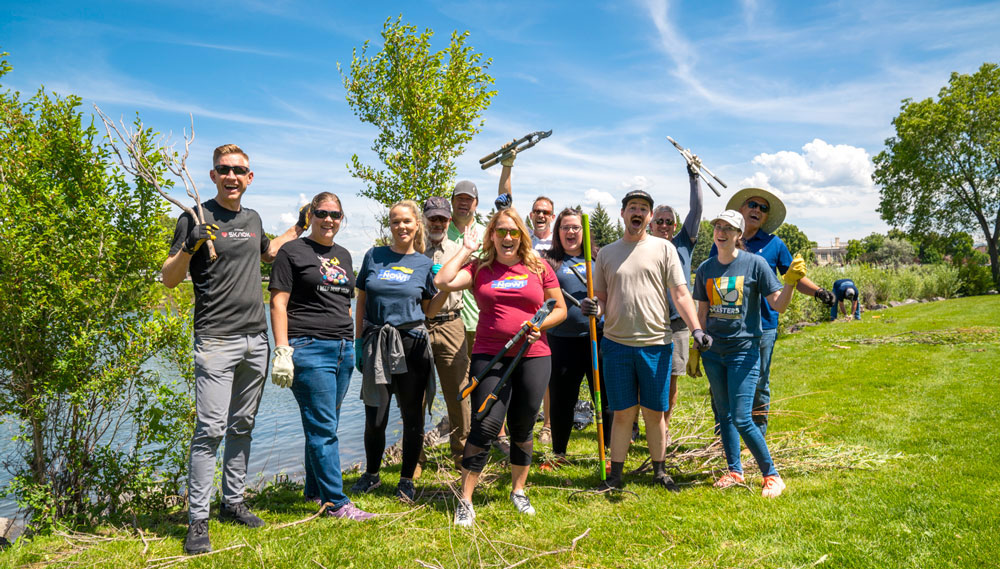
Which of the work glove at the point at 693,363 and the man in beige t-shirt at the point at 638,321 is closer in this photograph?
the man in beige t-shirt at the point at 638,321

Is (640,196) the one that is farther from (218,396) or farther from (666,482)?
(218,396)

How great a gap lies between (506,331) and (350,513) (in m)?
1.71

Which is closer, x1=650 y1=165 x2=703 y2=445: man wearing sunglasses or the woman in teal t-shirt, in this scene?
the woman in teal t-shirt

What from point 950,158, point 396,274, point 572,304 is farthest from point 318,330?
point 950,158

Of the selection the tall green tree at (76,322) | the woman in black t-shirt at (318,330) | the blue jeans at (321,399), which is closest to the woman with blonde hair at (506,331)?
the woman in black t-shirt at (318,330)

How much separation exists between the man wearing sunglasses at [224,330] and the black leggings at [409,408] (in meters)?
0.94

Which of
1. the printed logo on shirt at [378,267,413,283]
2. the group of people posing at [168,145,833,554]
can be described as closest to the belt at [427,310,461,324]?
the group of people posing at [168,145,833,554]

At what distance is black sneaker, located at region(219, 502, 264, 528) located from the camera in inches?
152

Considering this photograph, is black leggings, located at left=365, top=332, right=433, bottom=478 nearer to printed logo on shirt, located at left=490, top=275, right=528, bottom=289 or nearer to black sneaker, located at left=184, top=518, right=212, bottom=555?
printed logo on shirt, located at left=490, top=275, right=528, bottom=289

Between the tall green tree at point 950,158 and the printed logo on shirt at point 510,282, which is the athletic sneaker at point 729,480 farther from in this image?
the tall green tree at point 950,158

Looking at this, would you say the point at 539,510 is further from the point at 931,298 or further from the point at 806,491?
the point at 931,298

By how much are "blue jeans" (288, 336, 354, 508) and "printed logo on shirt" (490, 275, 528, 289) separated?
3.91 ft

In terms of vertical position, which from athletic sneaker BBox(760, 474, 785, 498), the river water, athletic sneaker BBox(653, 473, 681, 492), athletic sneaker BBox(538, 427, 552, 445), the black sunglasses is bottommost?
the river water

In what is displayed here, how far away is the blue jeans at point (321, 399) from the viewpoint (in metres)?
3.85
